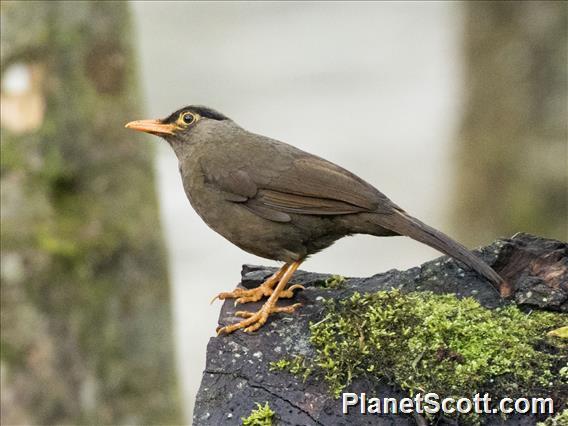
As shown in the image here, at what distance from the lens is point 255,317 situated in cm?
471

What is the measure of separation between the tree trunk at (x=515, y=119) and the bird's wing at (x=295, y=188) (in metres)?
5.05

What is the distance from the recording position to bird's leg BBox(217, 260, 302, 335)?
4.66 m

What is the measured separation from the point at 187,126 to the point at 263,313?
1.49m

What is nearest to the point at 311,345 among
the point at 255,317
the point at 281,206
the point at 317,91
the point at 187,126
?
the point at 255,317

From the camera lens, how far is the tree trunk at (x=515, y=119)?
9773 millimetres

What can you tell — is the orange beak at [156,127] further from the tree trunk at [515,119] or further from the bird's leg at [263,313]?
the tree trunk at [515,119]

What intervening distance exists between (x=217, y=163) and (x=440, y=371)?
184 cm

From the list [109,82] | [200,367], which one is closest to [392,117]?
[200,367]

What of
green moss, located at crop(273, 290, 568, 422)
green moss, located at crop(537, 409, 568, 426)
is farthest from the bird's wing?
green moss, located at crop(537, 409, 568, 426)

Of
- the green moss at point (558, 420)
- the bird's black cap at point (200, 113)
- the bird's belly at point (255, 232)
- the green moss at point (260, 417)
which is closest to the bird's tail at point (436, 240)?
the bird's belly at point (255, 232)

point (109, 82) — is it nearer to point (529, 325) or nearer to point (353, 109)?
point (529, 325)

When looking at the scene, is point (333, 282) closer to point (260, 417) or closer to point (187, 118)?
point (260, 417)

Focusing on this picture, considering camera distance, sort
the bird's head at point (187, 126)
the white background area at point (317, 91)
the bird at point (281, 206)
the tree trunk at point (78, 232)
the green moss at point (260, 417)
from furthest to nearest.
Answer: the white background area at point (317, 91)
the tree trunk at point (78, 232)
the bird's head at point (187, 126)
the bird at point (281, 206)
the green moss at point (260, 417)

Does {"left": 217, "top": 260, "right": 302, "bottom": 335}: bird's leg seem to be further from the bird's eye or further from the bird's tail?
the bird's eye
